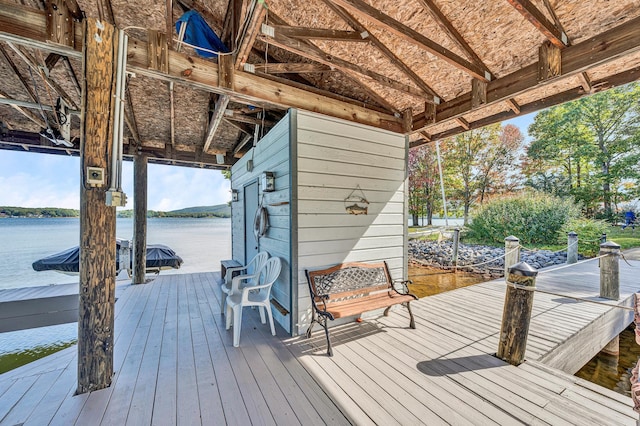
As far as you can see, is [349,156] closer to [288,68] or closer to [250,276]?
[288,68]

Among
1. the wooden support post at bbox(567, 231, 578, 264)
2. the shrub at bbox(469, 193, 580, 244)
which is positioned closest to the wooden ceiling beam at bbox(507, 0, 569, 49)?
the wooden support post at bbox(567, 231, 578, 264)

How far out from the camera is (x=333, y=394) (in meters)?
1.91

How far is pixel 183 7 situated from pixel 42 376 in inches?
146

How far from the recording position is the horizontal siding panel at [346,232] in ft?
9.61

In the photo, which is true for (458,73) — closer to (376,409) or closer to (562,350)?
(562,350)

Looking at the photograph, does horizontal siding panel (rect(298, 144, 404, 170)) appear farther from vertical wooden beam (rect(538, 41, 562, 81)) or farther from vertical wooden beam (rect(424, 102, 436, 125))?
vertical wooden beam (rect(538, 41, 562, 81))

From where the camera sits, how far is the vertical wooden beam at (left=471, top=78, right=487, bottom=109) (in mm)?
2869

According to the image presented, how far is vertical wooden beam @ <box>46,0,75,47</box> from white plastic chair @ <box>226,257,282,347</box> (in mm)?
2612

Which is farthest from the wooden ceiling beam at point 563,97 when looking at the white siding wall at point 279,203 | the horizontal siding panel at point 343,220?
the white siding wall at point 279,203

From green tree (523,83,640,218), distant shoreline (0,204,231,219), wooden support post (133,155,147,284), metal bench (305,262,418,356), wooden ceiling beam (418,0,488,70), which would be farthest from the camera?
distant shoreline (0,204,231,219)

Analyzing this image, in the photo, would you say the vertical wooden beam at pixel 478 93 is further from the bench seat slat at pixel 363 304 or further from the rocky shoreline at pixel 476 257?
the rocky shoreline at pixel 476 257

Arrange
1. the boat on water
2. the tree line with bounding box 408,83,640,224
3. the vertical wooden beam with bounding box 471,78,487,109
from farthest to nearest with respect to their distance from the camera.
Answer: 1. the tree line with bounding box 408,83,640,224
2. the boat on water
3. the vertical wooden beam with bounding box 471,78,487,109

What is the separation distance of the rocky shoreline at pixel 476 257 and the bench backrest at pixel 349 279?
3.61 metres

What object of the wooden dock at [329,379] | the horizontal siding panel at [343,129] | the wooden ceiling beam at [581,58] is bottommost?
the wooden dock at [329,379]
